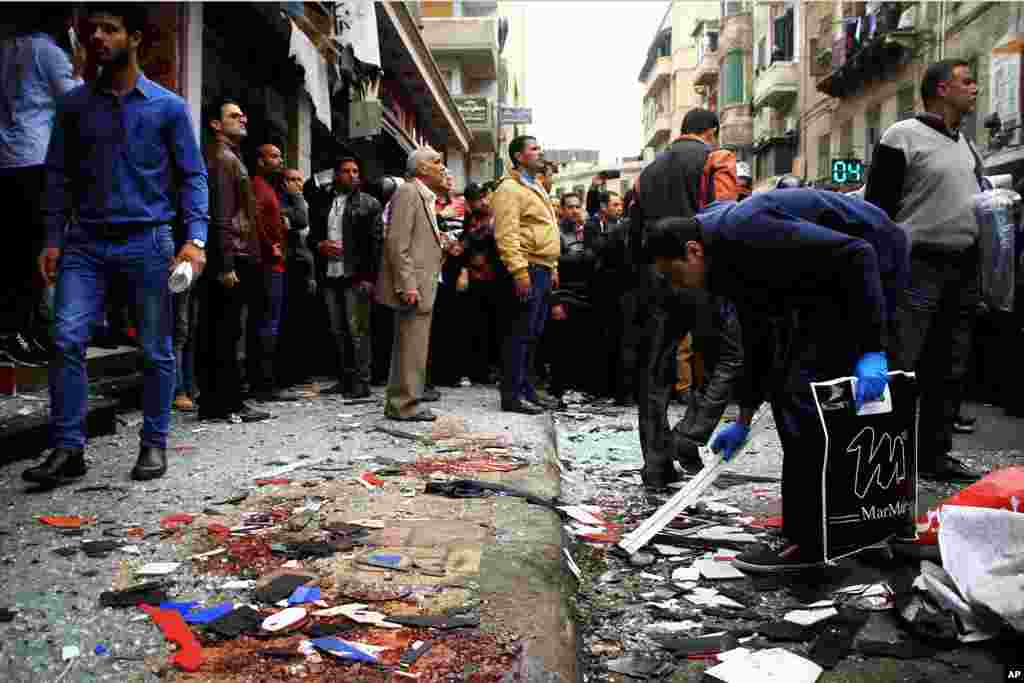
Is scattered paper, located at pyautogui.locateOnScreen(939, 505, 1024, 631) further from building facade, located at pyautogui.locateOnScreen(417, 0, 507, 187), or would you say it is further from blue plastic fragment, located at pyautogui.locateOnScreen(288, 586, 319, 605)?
building facade, located at pyautogui.locateOnScreen(417, 0, 507, 187)

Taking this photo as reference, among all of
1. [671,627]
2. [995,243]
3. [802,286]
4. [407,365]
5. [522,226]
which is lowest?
[671,627]

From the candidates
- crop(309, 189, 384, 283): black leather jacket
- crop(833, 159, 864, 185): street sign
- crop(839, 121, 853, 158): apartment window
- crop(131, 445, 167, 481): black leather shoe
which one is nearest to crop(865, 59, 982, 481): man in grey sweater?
crop(131, 445, 167, 481): black leather shoe

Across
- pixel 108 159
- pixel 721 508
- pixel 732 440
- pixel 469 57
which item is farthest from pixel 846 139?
pixel 108 159

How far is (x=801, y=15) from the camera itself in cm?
3500

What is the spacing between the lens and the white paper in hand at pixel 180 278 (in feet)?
13.5

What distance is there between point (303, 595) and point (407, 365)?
3726 millimetres

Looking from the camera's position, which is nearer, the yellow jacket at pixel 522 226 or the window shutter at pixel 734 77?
the yellow jacket at pixel 522 226

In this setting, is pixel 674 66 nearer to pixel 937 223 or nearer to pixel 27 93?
pixel 937 223

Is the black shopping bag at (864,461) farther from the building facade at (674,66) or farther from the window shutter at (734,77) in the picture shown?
the building facade at (674,66)

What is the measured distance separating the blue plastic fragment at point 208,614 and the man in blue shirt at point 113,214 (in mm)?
1709

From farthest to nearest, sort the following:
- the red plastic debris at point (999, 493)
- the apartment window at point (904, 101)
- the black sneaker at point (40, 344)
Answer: the apartment window at point (904, 101)
the black sneaker at point (40, 344)
the red plastic debris at point (999, 493)

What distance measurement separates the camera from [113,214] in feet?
13.7

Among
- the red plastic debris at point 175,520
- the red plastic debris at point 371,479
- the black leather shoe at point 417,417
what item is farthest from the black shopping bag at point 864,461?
the black leather shoe at point 417,417

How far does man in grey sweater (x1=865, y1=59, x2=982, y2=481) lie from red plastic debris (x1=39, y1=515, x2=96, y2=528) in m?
3.88
